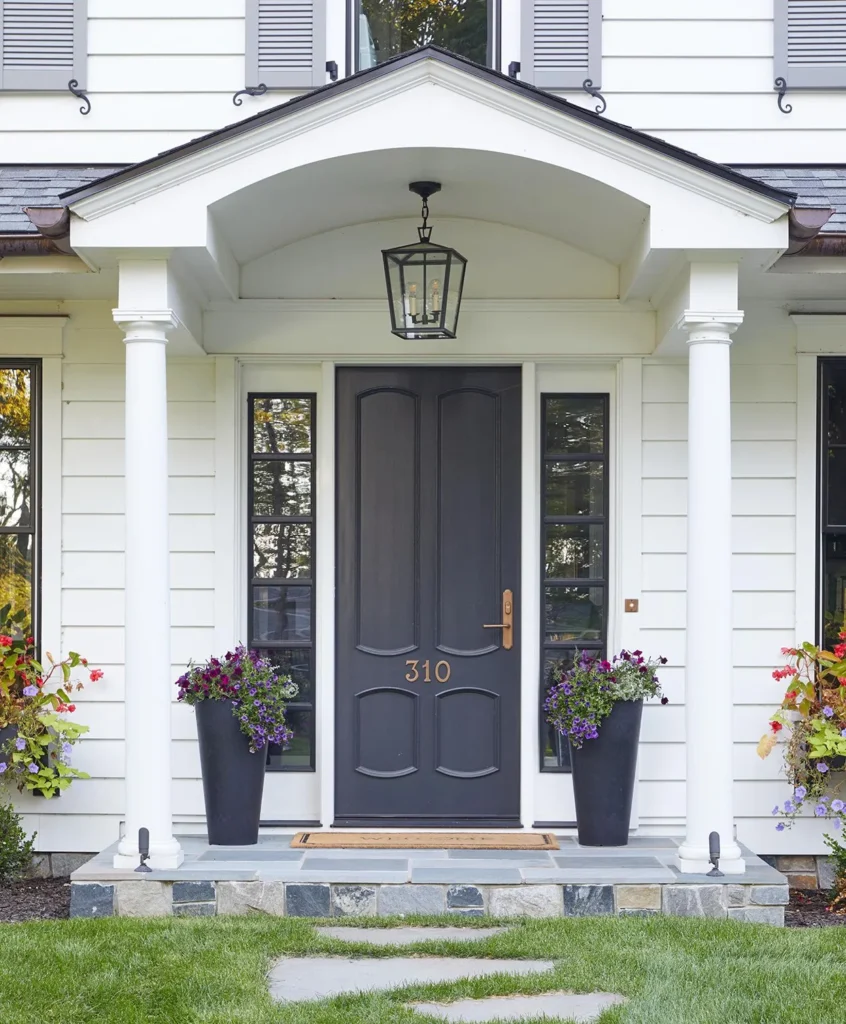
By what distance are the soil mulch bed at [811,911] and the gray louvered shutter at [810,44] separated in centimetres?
390

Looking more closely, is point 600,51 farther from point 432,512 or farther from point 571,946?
point 571,946

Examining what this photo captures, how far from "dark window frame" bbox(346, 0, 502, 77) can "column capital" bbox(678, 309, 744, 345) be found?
1.92 m

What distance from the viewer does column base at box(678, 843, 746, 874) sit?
4824 millimetres

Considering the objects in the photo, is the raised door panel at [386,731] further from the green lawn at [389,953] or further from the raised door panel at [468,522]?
the green lawn at [389,953]

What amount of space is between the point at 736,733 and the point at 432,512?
5.92 feet

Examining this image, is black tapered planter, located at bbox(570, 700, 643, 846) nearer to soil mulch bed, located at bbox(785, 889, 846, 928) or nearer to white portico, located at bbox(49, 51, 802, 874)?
white portico, located at bbox(49, 51, 802, 874)

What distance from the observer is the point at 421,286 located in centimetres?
532

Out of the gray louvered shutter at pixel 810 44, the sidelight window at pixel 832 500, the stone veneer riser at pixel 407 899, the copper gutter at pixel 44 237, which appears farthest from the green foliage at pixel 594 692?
the gray louvered shutter at pixel 810 44

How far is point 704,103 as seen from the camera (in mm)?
5969

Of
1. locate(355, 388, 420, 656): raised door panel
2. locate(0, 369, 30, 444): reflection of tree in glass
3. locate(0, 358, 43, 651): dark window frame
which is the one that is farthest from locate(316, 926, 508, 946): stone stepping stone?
locate(0, 369, 30, 444): reflection of tree in glass

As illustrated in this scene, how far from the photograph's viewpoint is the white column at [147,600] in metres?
4.88

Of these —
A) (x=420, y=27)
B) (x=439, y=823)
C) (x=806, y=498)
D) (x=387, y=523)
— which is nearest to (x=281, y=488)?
(x=387, y=523)

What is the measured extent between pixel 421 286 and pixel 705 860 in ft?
8.90

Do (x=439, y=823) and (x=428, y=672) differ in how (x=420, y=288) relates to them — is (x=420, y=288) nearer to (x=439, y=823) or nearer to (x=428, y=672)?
(x=428, y=672)
